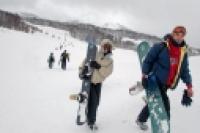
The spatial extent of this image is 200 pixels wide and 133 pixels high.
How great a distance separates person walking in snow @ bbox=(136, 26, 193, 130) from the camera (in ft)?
17.4

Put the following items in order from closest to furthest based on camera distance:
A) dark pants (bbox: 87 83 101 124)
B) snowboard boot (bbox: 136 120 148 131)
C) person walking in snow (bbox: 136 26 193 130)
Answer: person walking in snow (bbox: 136 26 193 130) → snowboard boot (bbox: 136 120 148 131) → dark pants (bbox: 87 83 101 124)

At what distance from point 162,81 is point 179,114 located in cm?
219

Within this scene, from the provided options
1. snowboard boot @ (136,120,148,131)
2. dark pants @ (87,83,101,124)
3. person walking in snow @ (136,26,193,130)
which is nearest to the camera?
person walking in snow @ (136,26,193,130)

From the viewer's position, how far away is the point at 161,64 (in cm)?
541

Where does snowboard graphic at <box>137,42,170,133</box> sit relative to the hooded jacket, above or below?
below

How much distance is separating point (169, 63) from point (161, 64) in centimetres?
14

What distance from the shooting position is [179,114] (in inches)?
290

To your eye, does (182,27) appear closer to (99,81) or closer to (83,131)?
(99,81)

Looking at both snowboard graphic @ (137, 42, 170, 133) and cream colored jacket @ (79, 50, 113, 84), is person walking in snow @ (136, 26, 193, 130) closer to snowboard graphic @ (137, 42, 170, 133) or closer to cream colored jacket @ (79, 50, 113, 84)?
snowboard graphic @ (137, 42, 170, 133)

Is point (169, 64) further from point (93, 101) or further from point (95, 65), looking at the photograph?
point (93, 101)

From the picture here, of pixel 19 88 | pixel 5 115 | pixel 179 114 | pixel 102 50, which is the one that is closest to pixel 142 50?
pixel 102 50

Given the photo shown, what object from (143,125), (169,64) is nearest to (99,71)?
(143,125)

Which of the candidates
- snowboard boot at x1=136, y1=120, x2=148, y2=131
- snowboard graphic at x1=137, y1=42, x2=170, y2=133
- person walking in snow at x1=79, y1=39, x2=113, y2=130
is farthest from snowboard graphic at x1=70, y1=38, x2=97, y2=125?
snowboard graphic at x1=137, y1=42, x2=170, y2=133

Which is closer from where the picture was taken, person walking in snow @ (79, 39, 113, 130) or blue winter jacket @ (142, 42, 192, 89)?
blue winter jacket @ (142, 42, 192, 89)
